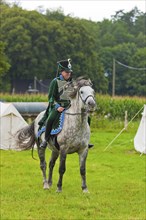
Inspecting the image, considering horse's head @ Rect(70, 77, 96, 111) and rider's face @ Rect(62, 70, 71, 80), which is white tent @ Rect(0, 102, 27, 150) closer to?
rider's face @ Rect(62, 70, 71, 80)

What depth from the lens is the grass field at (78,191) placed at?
9242 mm

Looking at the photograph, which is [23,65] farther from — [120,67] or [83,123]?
[83,123]

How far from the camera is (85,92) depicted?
33.6 feet

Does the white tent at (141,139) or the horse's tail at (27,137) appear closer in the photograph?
the horse's tail at (27,137)

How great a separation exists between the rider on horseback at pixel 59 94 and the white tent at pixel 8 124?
10395 millimetres

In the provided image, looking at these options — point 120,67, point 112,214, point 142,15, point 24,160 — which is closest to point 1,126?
point 24,160

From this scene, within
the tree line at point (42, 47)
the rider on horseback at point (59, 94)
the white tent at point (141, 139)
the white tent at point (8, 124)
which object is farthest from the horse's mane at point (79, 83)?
the tree line at point (42, 47)

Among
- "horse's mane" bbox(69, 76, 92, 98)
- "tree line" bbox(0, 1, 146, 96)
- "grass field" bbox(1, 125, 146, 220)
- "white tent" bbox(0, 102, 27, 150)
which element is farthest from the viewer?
"tree line" bbox(0, 1, 146, 96)

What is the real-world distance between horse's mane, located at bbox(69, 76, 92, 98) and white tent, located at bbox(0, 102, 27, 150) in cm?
1105

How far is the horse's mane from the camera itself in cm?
1054

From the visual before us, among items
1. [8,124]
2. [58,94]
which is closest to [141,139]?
[8,124]

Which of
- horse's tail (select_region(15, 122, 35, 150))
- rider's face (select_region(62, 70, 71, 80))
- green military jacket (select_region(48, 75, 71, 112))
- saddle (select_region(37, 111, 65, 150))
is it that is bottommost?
horse's tail (select_region(15, 122, 35, 150))

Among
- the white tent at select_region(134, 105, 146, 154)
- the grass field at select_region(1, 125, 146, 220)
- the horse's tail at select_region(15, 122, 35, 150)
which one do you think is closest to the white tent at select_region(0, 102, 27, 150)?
the grass field at select_region(1, 125, 146, 220)

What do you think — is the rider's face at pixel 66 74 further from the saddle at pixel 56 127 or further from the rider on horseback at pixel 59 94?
the saddle at pixel 56 127
